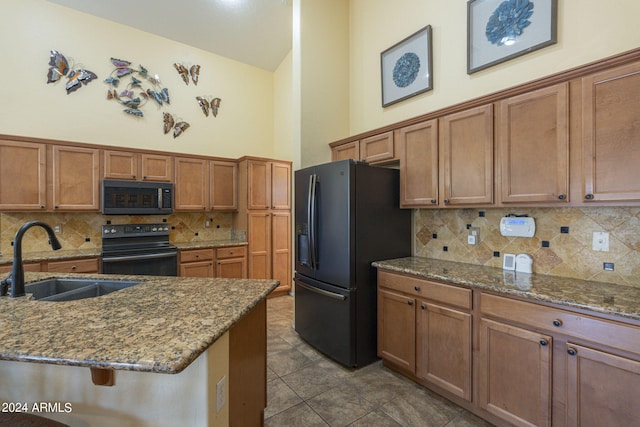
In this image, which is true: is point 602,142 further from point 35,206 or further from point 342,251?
point 35,206

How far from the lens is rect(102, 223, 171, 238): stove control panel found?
350 centimetres

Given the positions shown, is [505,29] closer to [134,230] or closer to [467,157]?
[467,157]

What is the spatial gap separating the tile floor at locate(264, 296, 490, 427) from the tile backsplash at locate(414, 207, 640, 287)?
111cm

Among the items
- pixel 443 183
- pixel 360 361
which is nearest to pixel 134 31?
pixel 443 183

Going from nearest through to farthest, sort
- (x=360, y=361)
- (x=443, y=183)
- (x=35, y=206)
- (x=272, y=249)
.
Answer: (x=443, y=183)
(x=360, y=361)
(x=35, y=206)
(x=272, y=249)

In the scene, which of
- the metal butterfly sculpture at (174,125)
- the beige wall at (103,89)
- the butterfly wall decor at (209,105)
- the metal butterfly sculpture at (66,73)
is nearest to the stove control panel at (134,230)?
the beige wall at (103,89)

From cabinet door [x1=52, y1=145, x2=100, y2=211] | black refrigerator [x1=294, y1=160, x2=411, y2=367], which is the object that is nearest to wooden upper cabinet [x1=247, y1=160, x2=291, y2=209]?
black refrigerator [x1=294, y1=160, x2=411, y2=367]

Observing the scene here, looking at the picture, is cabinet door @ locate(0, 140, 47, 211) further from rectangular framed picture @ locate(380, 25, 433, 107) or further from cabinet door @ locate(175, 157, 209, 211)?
rectangular framed picture @ locate(380, 25, 433, 107)

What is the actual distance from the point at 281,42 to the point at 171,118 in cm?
213

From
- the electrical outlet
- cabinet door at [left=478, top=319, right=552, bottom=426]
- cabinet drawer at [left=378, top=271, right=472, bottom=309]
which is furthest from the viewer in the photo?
cabinet drawer at [left=378, top=271, right=472, bottom=309]

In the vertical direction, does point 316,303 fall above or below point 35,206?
below

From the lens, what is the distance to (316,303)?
2.71 metres

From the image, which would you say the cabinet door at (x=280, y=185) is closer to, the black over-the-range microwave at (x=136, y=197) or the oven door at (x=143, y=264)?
the black over-the-range microwave at (x=136, y=197)

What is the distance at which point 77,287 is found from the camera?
1.72 meters
